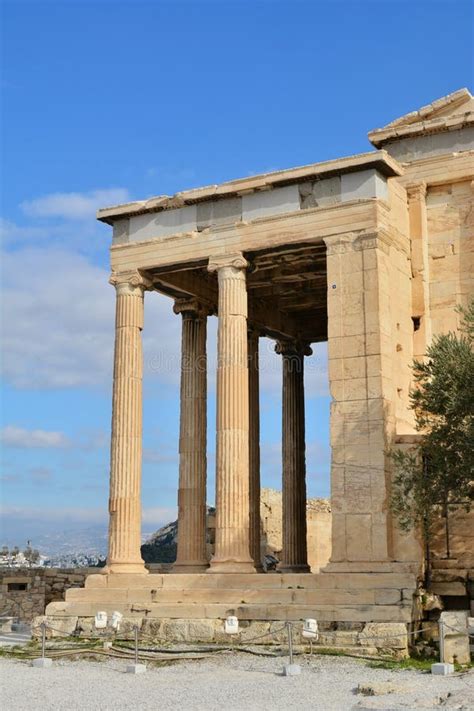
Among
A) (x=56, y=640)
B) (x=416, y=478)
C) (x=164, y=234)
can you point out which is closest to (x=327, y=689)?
(x=416, y=478)

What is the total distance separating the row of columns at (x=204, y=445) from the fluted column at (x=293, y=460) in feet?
0.10

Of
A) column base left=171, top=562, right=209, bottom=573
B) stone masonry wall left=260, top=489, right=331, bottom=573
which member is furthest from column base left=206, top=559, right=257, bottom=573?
stone masonry wall left=260, top=489, right=331, bottom=573

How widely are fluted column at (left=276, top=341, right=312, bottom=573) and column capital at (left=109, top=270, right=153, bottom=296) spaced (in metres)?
7.22

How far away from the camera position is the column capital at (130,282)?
1032 inches

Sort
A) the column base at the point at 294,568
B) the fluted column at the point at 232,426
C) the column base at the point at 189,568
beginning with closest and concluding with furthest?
the fluted column at the point at 232,426 < the column base at the point at 189,568 < the column base at the point at 294,568

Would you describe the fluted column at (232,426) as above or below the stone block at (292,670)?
above

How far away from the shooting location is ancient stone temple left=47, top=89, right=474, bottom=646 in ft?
70.4

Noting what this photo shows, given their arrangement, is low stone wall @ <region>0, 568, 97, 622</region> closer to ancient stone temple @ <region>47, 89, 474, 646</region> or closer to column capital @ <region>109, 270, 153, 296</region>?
ancient stone temple @ <region>47, 89, 474, 646</region>

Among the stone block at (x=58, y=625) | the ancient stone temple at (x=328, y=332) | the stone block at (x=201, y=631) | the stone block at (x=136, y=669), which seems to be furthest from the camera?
the stone block at (x=58, y=625)

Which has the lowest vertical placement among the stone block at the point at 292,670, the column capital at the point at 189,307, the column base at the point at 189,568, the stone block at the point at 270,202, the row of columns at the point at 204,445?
the stone block at the point at 292,670

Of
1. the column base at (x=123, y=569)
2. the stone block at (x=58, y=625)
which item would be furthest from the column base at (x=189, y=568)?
the stone block at (x=58, y=625)

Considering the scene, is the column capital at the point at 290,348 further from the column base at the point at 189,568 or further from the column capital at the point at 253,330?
the column base at the point at 189,568

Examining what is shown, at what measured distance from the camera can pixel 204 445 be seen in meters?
28.0

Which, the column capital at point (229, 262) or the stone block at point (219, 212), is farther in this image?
the stone block at point (219, 212)
